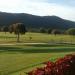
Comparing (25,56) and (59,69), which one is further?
(25,56)

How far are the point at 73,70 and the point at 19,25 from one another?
74.5 metres

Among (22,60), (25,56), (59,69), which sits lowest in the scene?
(25,56)

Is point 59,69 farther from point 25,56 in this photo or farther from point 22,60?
point 25,56

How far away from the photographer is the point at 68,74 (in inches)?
324

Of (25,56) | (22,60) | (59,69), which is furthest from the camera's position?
(25,56)

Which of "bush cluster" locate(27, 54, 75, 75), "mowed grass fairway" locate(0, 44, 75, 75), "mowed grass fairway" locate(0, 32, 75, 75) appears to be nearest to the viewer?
"bush cluster" locate(27, 54, 75, 75)

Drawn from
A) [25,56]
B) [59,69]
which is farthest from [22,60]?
[59,69]

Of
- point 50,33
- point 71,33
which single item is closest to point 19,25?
point 71,33

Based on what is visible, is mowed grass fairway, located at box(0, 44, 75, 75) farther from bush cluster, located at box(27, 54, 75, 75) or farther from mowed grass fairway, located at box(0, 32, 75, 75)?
bush cluster, located at box(27, 54, 75, 75)

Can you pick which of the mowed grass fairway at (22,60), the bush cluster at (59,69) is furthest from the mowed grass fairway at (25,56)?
the bush cluster at (59,69)

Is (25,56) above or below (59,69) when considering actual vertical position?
below

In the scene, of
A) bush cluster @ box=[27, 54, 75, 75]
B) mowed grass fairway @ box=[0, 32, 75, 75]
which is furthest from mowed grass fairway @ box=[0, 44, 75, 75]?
bush cluster @ box=[27, 54, 75, 75]

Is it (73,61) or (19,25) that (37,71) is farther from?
(19,25)

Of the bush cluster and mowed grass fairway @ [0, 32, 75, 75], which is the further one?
mowed grass fairway @ [0, 32, 75, 75]
